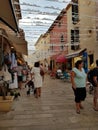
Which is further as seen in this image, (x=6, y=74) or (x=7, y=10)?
(x=6, y=74)

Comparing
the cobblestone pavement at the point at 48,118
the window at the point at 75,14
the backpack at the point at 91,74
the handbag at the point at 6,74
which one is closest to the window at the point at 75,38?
the window at the point at 75,14

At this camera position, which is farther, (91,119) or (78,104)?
(78,104)

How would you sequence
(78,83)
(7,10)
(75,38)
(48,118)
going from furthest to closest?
Answer: (75,38), (78,83), (48,118), (7,10)

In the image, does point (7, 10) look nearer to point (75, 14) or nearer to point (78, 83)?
point (78, 83)

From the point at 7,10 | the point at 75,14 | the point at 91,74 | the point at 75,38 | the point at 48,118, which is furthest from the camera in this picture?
the point at 75,38

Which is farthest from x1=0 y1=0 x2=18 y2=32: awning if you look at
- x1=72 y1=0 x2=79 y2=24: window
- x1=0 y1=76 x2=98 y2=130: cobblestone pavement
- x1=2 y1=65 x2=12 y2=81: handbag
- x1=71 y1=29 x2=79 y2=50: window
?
x1=71 y1=29 x2=79 y2=50: window

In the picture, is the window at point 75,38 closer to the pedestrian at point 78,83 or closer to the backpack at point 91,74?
the backpack at point 91,74

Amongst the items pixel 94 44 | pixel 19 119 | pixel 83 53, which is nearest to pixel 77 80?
pixel 19 119

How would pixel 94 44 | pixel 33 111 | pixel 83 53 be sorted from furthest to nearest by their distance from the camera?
1. pixel 83 53
2. pixel 94 44
3. pixel 33 111

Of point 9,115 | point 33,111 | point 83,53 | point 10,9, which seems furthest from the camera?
point 83,53

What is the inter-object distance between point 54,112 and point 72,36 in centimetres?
2169

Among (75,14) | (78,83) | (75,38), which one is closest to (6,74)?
(78,83)

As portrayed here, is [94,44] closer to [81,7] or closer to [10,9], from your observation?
[81,7]

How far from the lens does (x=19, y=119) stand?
8094mm
